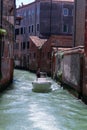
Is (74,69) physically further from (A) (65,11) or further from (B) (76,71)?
(A) (65,11)

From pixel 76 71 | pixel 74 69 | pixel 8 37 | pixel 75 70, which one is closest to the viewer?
pixel 76 71

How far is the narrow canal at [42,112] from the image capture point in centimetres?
1153

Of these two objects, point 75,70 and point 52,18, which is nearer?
point 75,70

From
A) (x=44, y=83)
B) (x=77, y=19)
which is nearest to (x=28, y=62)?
(x=77, y=19)

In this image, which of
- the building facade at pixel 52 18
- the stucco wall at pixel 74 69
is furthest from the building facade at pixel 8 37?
the building facade at pixel 52 18

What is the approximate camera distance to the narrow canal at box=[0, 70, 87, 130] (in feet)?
37.8

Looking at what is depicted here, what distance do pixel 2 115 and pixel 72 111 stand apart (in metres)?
2.89

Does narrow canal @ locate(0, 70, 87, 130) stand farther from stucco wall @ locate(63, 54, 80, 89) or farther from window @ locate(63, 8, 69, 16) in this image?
window @ locate(63, 8, 69, 16)

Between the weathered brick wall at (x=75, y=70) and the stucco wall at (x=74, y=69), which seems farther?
the stucco wall at (x=74, y=69)

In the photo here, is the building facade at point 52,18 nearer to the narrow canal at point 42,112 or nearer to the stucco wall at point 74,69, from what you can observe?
the stucco wall at point 74,69

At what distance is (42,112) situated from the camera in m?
13.9

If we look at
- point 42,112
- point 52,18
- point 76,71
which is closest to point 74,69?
point 76,71

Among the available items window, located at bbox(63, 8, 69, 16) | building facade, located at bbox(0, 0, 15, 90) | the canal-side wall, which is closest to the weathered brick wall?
A: the canal-side wall

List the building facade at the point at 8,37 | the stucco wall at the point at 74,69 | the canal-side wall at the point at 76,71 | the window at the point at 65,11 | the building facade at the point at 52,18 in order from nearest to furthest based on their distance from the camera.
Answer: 1. the canal-side wall at the point at 76,71
2. the stucco wall at the point at 74,69
3. the building facade at the point at 8,37
4. the building facade at the point at 52,18
5. the window at the point at 65,11
